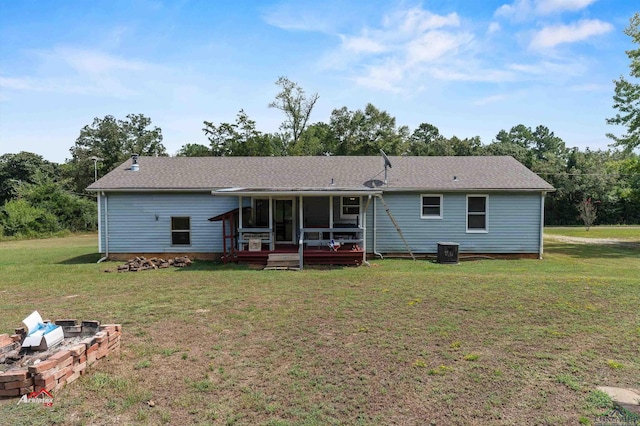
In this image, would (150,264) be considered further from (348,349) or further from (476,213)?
(476,213)

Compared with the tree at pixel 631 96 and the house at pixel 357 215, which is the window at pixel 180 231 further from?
the tree at pixel 631 96

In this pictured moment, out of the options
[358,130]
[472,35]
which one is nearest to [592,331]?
[472,35]

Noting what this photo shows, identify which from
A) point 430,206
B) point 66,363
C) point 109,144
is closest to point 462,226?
point 430,206

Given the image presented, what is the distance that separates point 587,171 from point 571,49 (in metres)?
28.8

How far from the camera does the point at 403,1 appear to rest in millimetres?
10672

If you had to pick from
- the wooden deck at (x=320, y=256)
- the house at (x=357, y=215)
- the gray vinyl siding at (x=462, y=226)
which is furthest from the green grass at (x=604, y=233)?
the wooden deck at (x=320, y=256)

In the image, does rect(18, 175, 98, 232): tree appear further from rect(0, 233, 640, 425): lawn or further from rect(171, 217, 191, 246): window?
rect(0, 233, 640, 425): lawn

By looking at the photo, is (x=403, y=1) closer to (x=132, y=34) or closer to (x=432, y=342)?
(x=132, y=34)

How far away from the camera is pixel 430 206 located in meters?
14.4

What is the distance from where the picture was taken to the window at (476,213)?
14.3 metres

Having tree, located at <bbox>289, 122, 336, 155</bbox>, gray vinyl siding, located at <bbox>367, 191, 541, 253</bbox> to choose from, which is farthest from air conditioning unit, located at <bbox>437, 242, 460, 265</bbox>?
tree, located at <bbox>289, 122, 336, 155</bbox>

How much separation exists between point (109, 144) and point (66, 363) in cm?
4498

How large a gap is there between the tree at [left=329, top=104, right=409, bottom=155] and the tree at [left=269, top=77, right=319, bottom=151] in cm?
282

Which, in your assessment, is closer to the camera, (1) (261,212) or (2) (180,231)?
(2) (180,231)
